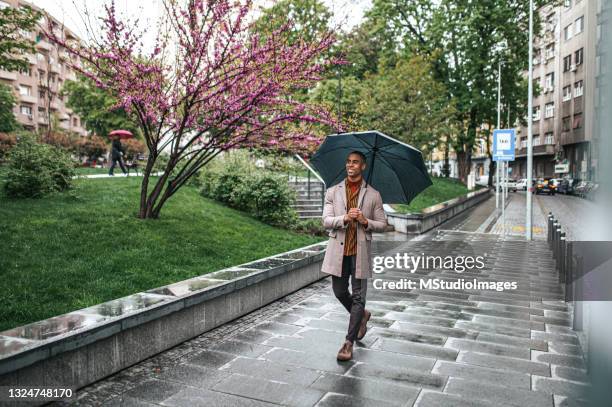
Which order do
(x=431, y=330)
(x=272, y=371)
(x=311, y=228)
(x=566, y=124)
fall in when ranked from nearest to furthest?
(x=566, y=124)
(x=272, y=371)
(x=431, y=330)
(x=311, y=228)

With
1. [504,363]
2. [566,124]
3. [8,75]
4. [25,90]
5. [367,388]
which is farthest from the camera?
[25,90]

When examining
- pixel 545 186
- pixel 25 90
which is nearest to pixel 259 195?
pixel 545 186

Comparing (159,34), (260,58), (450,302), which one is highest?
(159,34)

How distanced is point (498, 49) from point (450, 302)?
105 ft

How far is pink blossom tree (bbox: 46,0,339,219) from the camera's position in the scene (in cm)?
845

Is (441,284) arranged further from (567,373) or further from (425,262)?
(567,373)

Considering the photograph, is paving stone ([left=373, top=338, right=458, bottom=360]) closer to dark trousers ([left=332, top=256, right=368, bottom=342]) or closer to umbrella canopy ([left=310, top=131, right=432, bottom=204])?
dark trousers ([left=332, top=256, right=368, bottom=342])

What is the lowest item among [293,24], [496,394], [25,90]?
[496,394]

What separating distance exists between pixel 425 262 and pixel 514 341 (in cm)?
576

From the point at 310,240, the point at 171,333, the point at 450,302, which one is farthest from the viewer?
the point at 310,240

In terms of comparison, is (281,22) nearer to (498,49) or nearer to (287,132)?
(287,132)

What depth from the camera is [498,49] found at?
115 ft

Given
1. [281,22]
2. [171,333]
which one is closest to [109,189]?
[281,22]

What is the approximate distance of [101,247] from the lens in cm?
731
